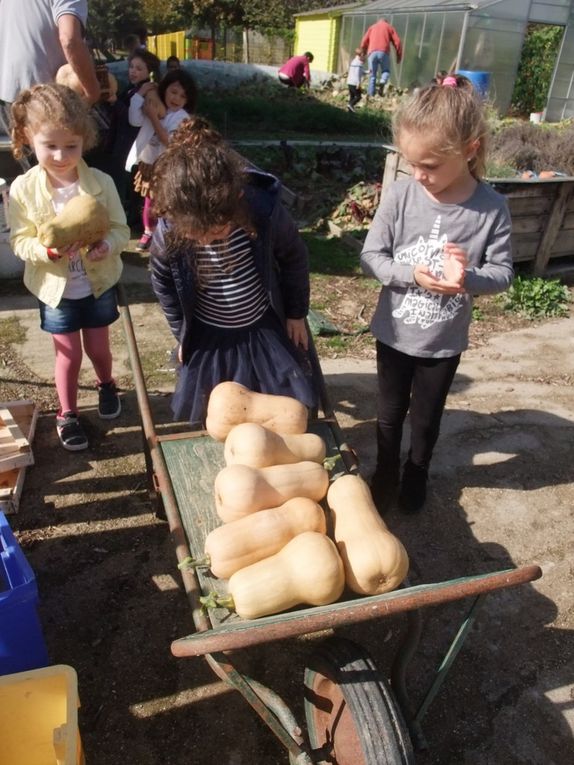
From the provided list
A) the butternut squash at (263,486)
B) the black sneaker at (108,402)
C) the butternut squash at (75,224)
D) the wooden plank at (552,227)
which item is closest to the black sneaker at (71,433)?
the black sneaker at (108,402)

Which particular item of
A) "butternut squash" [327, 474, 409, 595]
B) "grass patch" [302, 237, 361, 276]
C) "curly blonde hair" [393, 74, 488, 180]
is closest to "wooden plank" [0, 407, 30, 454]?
"butternut squash" [327, 474, 409, 595]

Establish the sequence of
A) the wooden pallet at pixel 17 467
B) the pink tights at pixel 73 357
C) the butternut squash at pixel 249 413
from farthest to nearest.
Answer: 1. the pink tights at pixel 73 357
2. the wooden pallet at pixel 17 467
3. the butternut squash at pixel 249 413

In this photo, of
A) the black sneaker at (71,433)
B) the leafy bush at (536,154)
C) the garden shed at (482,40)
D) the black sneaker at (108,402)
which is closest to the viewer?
the black sneaker at (71,433)

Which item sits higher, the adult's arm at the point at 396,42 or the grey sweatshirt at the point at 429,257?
the grey sweatshirt at the point at 429,257

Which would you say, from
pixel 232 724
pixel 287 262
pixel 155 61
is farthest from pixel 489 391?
pixel 155 61

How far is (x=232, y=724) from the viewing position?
6.45 feet

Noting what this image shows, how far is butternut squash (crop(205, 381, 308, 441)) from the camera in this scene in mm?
2088

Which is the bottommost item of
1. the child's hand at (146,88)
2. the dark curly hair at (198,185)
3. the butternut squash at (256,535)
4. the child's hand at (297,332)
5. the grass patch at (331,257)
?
the grass patch at (331,257)

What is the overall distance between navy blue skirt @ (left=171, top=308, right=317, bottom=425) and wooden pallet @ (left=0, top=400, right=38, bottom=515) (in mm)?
892

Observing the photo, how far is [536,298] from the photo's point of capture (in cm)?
536

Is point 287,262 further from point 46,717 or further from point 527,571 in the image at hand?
point 46,717

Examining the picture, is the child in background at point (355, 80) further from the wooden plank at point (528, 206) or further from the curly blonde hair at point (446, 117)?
the curly blonde hair at point (446, 117)

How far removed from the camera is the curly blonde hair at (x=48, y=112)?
2.40 m

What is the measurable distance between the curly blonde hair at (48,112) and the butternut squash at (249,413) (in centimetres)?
128
